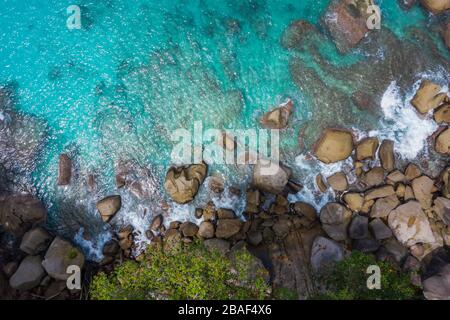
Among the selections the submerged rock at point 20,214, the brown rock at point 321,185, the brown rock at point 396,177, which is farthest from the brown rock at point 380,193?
the submerged rock at point 20,214

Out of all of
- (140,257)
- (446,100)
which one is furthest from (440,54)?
(140,257)

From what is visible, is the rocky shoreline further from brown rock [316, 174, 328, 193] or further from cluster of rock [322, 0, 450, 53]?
cluster of rock [322, 0, 450, 53]

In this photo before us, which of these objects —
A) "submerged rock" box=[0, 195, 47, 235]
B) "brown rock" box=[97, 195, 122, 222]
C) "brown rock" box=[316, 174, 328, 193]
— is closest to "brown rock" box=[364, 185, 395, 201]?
"brown rock" box=[316, 174, 328, 193]

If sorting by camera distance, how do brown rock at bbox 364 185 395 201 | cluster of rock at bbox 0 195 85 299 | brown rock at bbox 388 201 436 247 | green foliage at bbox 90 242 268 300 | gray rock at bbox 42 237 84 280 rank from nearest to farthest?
green foliage at bbox 90 242 268 300, cluster of rock at bbox 0 195 85 299, gray rock at bbox 42 237 84 280, brown rock at bbox 388 201 436 247, brown rock at bbox 364 185 395 201

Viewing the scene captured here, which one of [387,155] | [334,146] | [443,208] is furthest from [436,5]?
[443,208]

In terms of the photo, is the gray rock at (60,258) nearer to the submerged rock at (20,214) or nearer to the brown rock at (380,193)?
the submerged rock at (20,214)

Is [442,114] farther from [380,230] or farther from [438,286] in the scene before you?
[438,286]
